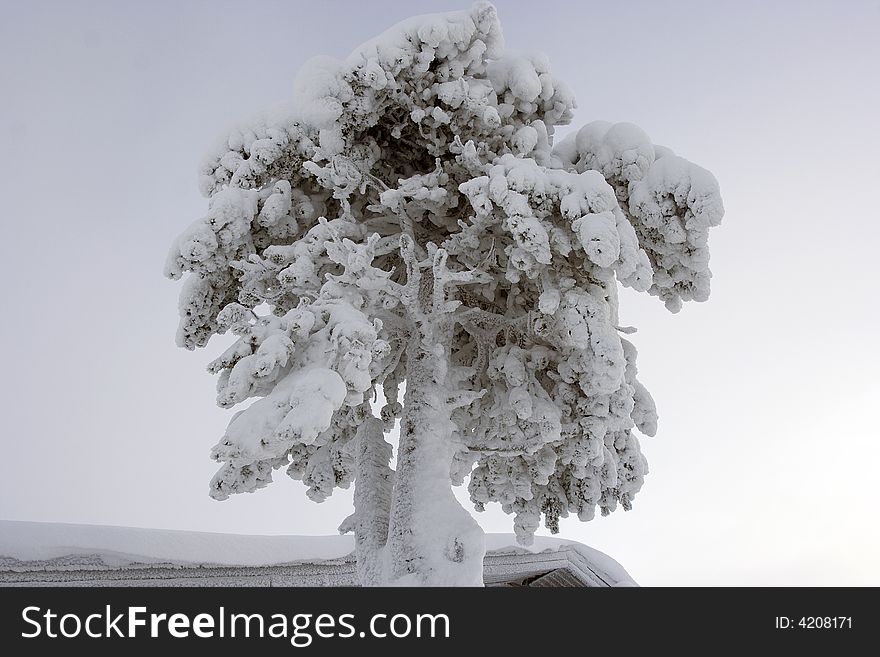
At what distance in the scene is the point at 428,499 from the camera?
228 inches

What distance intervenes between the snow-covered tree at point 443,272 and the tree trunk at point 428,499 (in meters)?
0.02

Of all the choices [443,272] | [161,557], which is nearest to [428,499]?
[443,272]

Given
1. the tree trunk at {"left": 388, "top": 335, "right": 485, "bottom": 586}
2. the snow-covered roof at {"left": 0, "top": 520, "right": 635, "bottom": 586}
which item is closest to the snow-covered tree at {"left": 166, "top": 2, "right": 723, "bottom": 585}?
the tree trunk at {"left": 388, "top": 335, "right": 485, "bottom": 586}

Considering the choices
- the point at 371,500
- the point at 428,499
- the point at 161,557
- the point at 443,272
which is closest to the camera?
the point at 428,499

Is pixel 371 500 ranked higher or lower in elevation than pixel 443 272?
lower

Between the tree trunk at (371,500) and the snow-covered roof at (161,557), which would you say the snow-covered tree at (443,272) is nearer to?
the tree trunk at (371,500)

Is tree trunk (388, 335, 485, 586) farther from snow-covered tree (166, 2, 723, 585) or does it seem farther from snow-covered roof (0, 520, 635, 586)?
snow-covered roof (0, 520, 635, 586)

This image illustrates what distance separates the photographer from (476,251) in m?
6.62

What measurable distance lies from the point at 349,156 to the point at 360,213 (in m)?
0.74

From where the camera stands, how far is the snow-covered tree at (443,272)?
219 inches

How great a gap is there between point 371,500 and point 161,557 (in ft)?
9.00

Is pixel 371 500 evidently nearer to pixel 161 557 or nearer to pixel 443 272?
pixel 443 272
